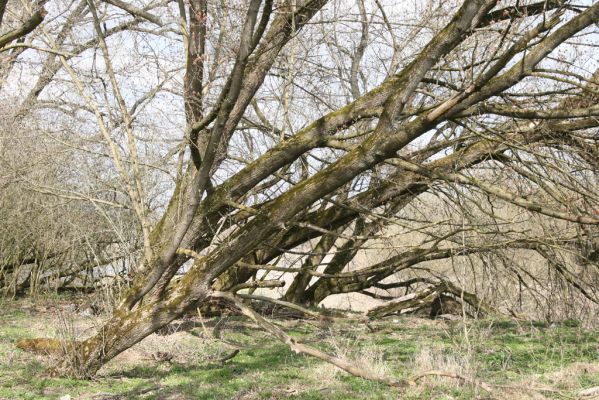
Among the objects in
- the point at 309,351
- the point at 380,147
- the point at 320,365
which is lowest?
the point at 320,365

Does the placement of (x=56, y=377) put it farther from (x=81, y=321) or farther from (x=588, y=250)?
(x=588, y=250)

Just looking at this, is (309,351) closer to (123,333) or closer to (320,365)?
(320,365)

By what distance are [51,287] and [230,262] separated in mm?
8909

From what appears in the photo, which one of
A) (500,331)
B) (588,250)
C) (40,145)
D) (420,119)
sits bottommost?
(500,331)

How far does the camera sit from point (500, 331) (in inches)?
375

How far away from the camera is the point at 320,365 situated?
7.16m

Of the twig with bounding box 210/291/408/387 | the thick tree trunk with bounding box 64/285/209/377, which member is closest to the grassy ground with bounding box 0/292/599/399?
the thick tree trunk with bounding box 64/285/209/377

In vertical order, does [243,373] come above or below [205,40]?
below

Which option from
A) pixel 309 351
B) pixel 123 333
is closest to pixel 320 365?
pixel 309 351

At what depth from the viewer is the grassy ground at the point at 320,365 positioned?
5863 millimetres

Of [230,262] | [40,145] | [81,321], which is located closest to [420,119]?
[230,262]

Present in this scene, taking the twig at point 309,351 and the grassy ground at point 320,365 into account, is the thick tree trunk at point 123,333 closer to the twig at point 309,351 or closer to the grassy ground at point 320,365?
the grassy ground at point 320,365

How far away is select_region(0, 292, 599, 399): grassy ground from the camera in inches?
231

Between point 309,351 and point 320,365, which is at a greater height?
point 309,351
